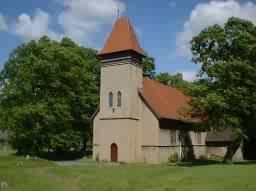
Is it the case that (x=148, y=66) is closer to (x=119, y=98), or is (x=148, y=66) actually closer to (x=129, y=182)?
(x=119, y=98)

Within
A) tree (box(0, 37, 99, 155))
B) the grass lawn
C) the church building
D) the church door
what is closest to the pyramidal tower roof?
the church building

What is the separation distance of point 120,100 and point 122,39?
679 cm

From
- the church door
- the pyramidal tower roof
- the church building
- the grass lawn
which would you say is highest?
the pyramidal tower roof

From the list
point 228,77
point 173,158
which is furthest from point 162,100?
point 228,77

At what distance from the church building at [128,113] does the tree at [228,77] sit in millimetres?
5037

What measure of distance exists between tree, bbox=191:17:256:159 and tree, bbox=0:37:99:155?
51.9 feet

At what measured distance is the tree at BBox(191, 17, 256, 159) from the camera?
33.2 meters

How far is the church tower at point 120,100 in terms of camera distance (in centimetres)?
3934

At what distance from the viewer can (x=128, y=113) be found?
39.3m

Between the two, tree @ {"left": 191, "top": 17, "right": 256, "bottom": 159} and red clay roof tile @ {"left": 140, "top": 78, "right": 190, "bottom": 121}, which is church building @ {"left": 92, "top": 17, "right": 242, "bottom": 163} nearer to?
red clay roof tile @ {"left": 140, "top": 78, "right": 190, "bottom": 121}

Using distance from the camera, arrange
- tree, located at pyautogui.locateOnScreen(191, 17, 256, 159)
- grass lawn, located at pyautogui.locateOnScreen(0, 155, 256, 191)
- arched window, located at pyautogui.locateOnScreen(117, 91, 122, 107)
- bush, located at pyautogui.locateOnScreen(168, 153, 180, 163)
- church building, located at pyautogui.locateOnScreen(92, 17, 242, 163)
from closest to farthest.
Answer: grass lawn, located at pyautogui.locateOnScreen(0, 155, 256, 191)
tree, located at pyautogui.locateOnScreen(191, 17, 256, 159)
church building, located at pyautogui.locateOnScreen(92, 17, 242, 163)
arched window, located at pyautogui.locateOnScreen(117, 91, 122, 107)
bush, located at pyautogui.locateOnScreen(168, 153, 180, 163)

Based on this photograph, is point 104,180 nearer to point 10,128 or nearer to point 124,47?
point 124,47

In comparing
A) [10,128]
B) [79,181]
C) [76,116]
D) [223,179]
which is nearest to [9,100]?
[10,128]

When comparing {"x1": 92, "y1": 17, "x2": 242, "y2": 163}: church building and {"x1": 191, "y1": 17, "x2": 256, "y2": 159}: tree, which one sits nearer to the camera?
{"x1": 191, "y1": 17, "x2": 256, "y2": 159}: tree
